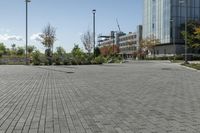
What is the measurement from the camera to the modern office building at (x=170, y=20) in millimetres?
98000

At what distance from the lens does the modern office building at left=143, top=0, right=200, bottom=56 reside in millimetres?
98000

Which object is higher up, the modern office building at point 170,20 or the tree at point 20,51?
the modern office building at point 170,20

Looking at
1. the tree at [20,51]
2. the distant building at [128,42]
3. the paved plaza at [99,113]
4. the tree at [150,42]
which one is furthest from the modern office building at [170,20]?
the paved plaza at [99,113]

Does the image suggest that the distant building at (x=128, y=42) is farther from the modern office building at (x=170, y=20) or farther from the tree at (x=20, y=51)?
the tree at (x=20, y=51)

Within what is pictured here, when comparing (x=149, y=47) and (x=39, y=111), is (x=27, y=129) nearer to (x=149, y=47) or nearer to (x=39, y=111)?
(x=39, y=111)

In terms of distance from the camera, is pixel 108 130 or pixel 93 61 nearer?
pixel 108 130

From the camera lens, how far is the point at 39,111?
9.91 metres

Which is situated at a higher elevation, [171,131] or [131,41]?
[131,41]

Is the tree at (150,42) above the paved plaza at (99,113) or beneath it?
above

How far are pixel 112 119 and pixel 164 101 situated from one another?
151 inches

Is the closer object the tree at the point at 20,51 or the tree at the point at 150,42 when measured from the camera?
the tree at the point at 150,42

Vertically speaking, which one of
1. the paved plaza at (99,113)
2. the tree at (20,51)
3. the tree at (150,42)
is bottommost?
the paved plaza at (99,113)

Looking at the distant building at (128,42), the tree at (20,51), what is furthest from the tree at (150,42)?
the tree at (20,51)

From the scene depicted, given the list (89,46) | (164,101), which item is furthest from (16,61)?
(164,101)
